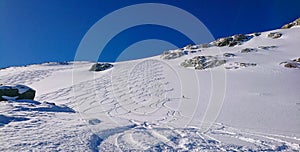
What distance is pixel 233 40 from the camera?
162 ft

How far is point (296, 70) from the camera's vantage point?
2683 cm

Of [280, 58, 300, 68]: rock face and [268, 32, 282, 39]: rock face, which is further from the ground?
[268, 32, 282, 39]: rock face

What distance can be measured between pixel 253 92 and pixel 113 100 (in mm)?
11581

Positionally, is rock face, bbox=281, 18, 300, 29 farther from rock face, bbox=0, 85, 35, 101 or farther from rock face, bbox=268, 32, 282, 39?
rock face, bbox=0, 85, 35, 101

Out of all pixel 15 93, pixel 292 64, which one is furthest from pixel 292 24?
pixel 15 93

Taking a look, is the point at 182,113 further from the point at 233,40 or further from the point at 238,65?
the point at 233,40

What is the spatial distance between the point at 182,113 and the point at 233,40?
40543 millimetres

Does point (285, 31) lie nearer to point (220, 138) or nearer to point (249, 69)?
point (249, 69)

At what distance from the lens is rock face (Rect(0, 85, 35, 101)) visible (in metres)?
14.3

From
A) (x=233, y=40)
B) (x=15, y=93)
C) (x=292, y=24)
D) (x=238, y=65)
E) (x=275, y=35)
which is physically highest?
(x=292, y=24)

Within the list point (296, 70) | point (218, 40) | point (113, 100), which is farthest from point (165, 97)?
point (218, 40)

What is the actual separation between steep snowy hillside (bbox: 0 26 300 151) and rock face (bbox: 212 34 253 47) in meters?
10.9

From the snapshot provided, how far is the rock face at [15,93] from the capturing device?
564 inches

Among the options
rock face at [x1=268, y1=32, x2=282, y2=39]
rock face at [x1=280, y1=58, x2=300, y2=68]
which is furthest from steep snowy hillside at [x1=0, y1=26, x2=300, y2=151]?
rock face at [x1=268, y1=32, x2=282, y2=39]
